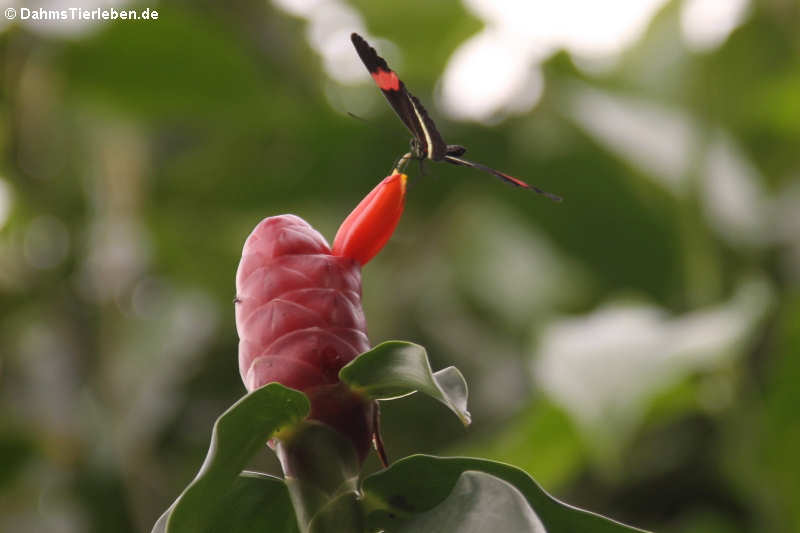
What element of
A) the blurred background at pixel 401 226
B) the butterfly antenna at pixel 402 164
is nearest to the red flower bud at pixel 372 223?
the butterfly antenna at pixel 402 164

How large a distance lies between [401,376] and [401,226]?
1.37 m

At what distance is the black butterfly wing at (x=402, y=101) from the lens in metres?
0.37

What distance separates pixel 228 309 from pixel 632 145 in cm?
63

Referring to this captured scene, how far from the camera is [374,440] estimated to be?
0.40 m

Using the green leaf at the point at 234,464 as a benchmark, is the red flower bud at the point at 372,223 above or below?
above

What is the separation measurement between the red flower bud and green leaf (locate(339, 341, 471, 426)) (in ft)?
0.19

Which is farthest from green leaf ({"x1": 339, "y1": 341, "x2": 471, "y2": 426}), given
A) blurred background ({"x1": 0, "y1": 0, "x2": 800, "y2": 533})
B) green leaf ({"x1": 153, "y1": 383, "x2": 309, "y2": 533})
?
blurred background ({"x1": 0, "y1": 0, "x2": 800, "y2": 533})

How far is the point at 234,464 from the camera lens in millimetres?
345

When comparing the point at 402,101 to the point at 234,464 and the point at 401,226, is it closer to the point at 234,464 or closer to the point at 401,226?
the point at 234,464

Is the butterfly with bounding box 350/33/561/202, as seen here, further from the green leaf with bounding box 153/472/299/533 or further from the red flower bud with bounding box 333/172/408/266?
the green leaf with bounding box 153/472/299/533

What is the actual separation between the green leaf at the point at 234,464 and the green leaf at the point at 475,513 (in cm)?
5

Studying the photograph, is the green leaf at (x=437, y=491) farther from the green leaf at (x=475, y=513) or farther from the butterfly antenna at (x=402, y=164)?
the butterfly antenna at (x=402, y=164)

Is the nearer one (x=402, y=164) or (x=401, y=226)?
(x=402, y=164)


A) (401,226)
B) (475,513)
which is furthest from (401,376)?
(401,226)
